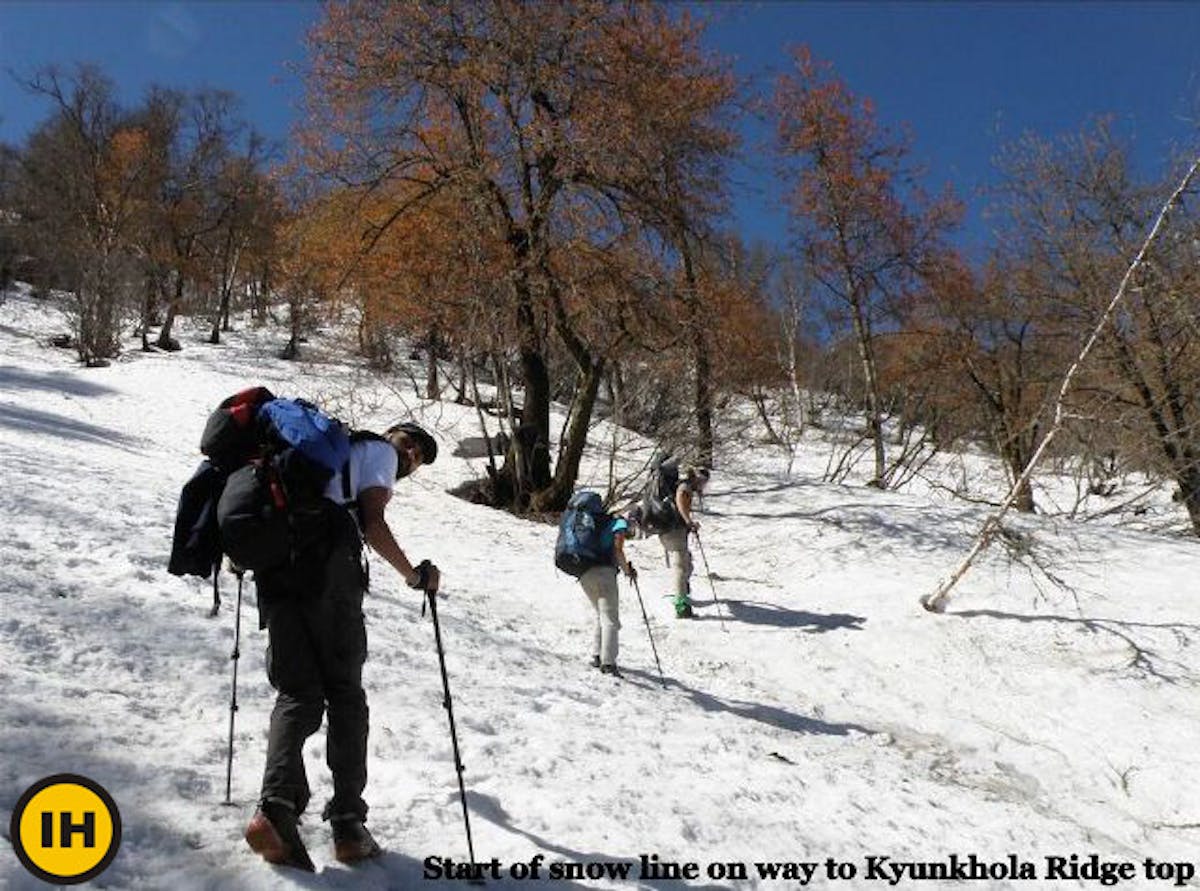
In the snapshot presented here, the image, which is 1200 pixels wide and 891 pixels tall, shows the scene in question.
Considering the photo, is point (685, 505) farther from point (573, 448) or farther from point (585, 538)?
point (573, 448)

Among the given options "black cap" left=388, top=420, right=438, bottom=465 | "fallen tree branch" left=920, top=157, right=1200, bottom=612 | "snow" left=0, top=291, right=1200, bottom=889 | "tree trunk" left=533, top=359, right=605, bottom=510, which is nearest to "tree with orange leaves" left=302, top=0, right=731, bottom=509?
"tree trunk" left=533, top=359, right=605, bottom=510

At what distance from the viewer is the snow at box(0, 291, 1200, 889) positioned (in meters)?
3.86

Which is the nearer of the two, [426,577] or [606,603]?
[426,577]

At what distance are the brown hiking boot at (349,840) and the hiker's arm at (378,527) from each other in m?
0.98

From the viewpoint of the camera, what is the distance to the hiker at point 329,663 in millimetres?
3105

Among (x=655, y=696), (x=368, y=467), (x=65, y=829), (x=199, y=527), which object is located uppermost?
(x=368, y=467)

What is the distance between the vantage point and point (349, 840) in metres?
3.24

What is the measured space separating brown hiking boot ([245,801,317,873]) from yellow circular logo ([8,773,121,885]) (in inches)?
20.1

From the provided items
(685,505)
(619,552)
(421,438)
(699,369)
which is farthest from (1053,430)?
(421,438)

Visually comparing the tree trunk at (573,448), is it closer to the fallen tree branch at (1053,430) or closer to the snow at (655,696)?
the snow at (655,696)

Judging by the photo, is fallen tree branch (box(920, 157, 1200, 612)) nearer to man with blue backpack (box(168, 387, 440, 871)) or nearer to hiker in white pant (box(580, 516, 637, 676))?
hiker in white pant (box(580, 516, 637, 676))

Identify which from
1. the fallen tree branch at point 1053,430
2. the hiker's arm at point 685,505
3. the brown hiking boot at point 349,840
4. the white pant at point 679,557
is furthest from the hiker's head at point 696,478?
the brown hiking boot at point 349,840

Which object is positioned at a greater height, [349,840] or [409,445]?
[409,445]

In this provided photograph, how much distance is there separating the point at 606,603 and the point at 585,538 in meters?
0.60
